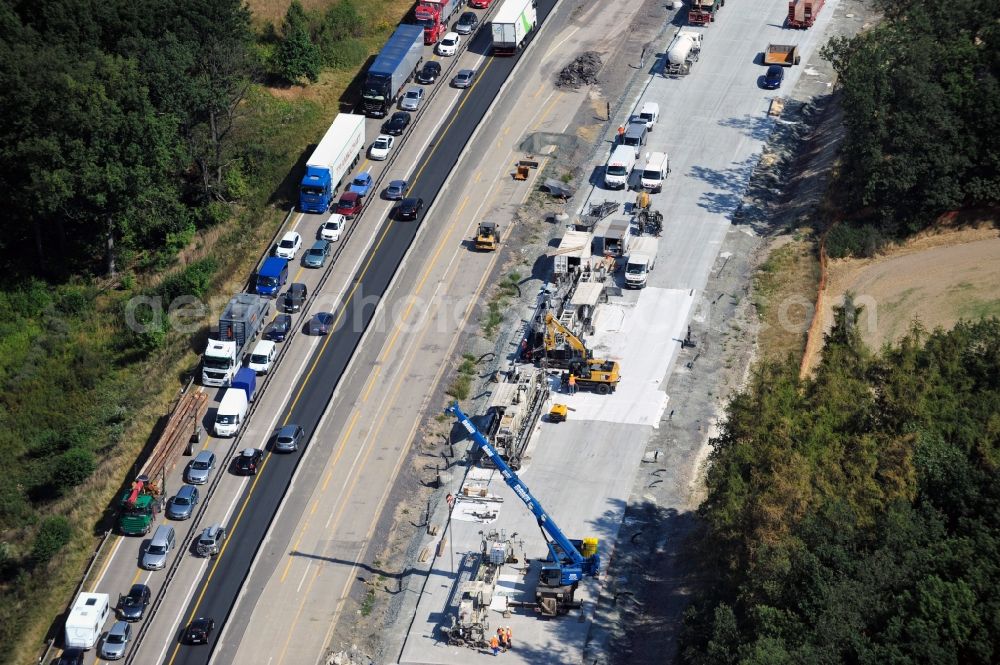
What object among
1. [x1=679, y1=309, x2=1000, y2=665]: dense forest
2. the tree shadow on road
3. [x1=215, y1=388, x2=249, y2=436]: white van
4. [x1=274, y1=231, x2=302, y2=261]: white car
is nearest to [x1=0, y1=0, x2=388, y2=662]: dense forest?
[x1=274, y1=231, x2=302, y2=261]: white car

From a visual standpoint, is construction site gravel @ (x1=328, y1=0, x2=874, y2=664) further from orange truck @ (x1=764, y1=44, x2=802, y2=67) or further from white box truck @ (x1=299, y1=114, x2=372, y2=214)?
white box truck @ (x1=299, y1=114, x2=372, y2=214)

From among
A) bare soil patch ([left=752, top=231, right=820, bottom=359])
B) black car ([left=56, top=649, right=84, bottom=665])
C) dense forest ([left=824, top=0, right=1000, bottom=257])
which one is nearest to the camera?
black car ([left=56, top=649, right=84, bottom=665])

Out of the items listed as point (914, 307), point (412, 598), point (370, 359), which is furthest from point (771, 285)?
point (412, 598)

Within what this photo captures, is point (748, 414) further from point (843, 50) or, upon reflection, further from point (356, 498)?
point (843, 50)

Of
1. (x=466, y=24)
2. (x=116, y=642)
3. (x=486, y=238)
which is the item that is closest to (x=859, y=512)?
(x=486, y=238)

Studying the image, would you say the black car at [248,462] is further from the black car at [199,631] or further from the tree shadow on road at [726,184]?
the tree shadow on road at [726,184]

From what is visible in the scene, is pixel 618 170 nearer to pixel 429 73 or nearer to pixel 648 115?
pixel 648 115

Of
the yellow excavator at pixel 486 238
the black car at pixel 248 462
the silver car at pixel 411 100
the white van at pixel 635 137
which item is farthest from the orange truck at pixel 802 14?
the black car at pixel 248 462
